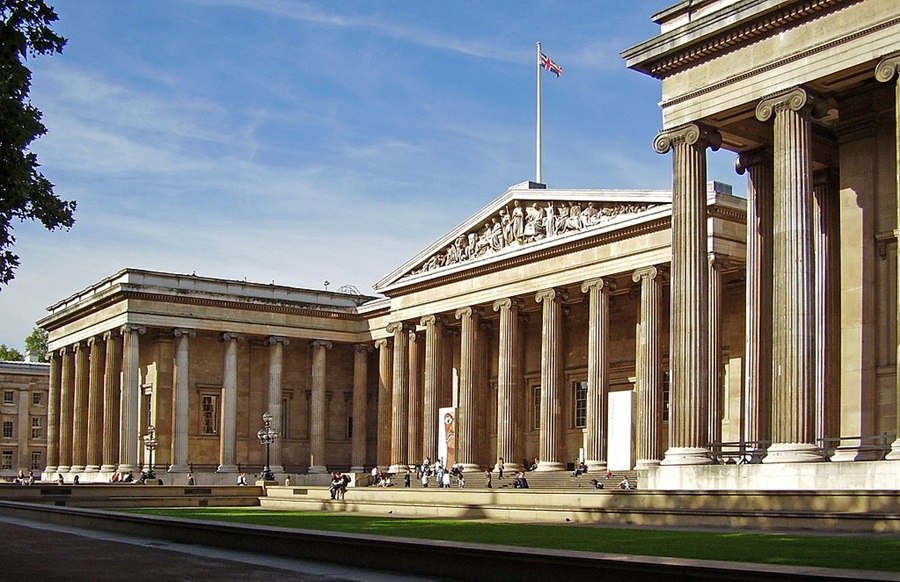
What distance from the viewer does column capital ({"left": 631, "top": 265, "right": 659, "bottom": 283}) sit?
162ft

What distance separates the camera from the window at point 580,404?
199 ft

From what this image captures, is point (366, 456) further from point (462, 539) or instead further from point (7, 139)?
point (7, 139)

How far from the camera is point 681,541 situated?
21344 millimetres

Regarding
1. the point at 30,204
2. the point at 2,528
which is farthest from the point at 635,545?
the point at 2,528

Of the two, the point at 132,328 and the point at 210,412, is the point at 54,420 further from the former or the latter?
the point at 132,328

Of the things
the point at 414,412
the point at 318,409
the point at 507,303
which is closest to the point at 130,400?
the point at 318,409

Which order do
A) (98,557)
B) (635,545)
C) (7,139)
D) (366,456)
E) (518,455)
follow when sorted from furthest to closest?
(366,456)
(518,455)
(98,557)
(635,545)
(7,139)

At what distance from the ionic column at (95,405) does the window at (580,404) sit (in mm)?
29121

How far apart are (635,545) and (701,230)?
12.9 metres

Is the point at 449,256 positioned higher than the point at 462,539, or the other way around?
the point at 449,256

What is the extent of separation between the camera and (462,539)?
23.0 m

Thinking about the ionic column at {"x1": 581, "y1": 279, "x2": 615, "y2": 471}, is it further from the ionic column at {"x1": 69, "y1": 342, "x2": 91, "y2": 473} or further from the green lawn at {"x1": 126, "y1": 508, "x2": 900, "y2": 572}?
the ionic column at {"x1": 69, "y1": 342, "x2": 91, "y2": 473}

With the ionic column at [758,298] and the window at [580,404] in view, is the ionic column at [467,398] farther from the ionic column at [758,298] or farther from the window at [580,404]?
the ionic column at [758,298]

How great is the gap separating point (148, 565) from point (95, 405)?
54651 mm
